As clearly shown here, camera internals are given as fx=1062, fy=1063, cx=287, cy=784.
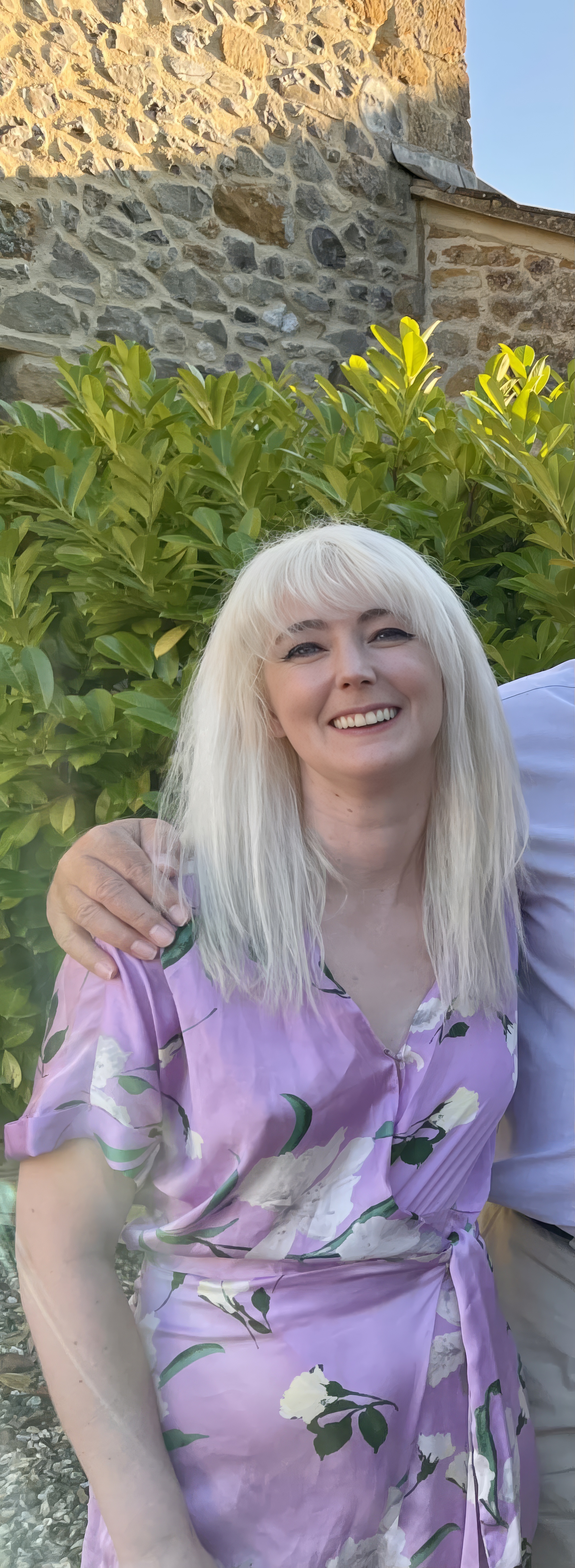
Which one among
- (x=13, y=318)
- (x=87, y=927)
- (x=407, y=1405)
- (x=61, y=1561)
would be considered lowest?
(x=61, y=1561)

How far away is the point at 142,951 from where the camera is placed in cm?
100

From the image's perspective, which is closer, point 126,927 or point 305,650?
point 126,927

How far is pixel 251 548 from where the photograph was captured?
143cm

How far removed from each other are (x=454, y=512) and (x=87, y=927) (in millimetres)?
954

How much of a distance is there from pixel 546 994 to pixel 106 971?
52cm

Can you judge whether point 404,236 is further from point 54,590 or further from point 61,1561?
point 61,1561

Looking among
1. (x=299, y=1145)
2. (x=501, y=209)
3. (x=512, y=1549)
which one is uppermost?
(x=501, y=209)

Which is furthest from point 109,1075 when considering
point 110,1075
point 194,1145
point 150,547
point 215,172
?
point 215,172

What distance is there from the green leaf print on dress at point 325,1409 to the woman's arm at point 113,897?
0.42 metres

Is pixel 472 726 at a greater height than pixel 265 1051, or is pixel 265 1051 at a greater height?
pixel 472 726

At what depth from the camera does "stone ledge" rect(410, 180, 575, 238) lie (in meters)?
4.58

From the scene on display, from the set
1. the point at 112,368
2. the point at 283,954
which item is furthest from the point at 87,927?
the point at 112,368

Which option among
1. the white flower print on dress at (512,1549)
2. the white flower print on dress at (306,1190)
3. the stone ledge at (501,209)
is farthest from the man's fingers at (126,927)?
the stone ledge at (501,209)

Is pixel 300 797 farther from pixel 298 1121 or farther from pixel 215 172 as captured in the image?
pixel 215 172
